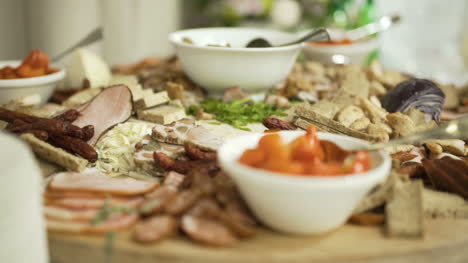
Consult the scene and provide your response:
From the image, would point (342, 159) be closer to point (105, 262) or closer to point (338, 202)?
point (338, 202)

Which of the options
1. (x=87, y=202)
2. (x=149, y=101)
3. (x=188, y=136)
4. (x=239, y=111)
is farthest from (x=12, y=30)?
(x=87, y=202)

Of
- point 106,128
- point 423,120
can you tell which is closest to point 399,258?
point 423,120

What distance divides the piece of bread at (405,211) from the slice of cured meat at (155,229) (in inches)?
21.5

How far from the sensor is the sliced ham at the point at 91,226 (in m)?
1.15

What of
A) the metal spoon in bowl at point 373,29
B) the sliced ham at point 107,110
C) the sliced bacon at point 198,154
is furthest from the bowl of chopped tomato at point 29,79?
the metal spoon in bowl at point 373,29

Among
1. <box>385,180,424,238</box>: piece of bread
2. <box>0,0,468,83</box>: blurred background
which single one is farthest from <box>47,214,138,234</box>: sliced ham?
<box>0,0,468,83</box>: blurred background

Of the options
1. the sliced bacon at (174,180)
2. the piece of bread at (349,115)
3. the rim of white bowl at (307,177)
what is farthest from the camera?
the piece of bread at (349,115)

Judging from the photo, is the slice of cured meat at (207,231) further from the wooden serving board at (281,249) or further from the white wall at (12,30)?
the white wall at (12,30)

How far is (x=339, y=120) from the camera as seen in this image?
71.3 inches

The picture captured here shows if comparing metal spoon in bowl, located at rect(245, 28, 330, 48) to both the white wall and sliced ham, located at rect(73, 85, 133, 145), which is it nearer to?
Result: sliced ham, located at rect(73, 85, 133, 145)

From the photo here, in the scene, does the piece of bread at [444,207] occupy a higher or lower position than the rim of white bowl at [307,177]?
lower

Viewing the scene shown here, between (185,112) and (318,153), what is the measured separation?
909 mm

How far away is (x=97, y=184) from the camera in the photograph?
1.32 meters

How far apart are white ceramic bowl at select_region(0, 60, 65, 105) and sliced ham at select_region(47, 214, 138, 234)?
101 cm
